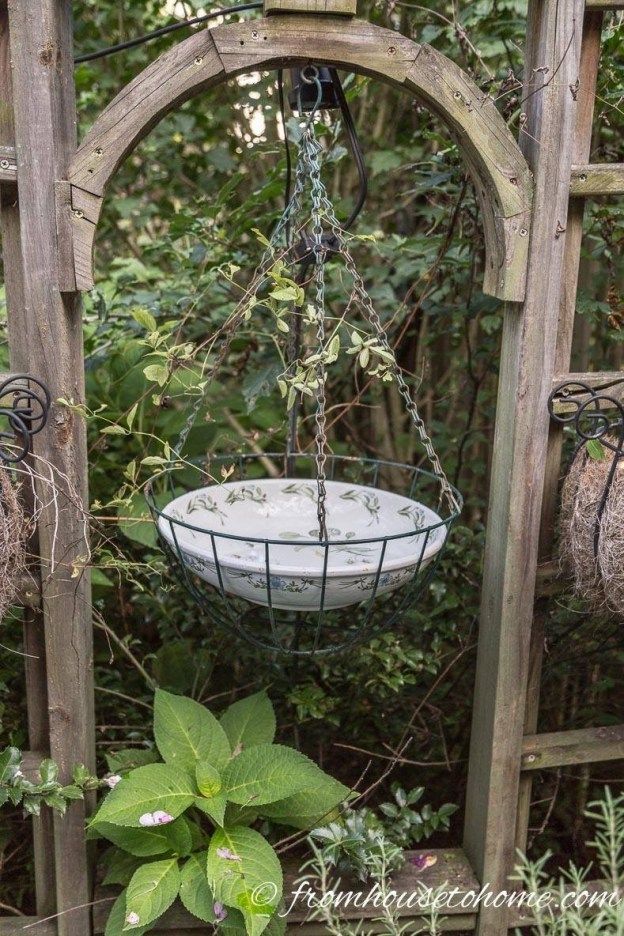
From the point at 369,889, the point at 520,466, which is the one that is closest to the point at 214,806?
the point at 369,889

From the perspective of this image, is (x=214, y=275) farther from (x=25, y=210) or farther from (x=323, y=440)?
(x=323, y=440)

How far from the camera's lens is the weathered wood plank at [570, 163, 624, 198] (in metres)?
1.58

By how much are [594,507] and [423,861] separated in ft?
2.82

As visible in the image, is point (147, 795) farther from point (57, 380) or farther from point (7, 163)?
point (7, 163)

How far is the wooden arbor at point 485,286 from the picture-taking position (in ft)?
4.84

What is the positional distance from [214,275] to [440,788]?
152cm

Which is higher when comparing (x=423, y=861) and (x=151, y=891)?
(x=151, y=891)

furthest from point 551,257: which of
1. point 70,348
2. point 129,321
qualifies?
point 129,321

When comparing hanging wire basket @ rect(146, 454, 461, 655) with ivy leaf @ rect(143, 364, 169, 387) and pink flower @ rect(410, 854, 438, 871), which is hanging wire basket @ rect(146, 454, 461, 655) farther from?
pink flower @ rect(410, 854, 438, 871)

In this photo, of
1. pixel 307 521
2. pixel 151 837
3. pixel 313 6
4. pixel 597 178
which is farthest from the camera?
pixel 307 521

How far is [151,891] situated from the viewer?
5.29 ft

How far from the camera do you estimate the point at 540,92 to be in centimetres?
155

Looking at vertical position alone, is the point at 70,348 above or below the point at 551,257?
below

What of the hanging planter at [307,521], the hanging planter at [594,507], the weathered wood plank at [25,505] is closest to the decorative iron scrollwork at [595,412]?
the hanging planter at [594,507]
